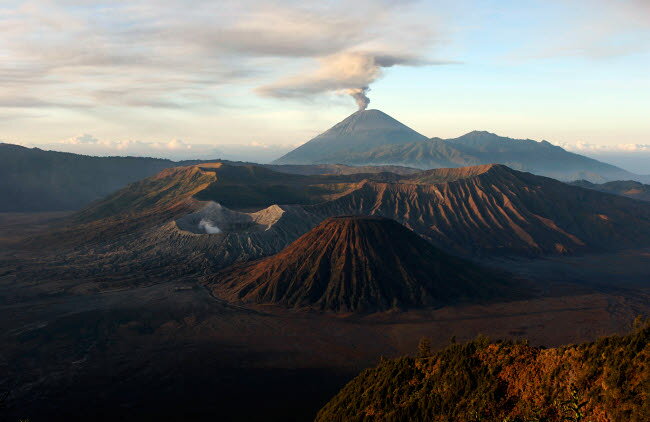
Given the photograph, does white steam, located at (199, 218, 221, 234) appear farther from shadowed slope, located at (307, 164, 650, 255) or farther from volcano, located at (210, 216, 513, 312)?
shadowed slope, located at (307, 164, 650, 255)

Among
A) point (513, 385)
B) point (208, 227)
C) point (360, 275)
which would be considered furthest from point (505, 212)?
point (513, 385)

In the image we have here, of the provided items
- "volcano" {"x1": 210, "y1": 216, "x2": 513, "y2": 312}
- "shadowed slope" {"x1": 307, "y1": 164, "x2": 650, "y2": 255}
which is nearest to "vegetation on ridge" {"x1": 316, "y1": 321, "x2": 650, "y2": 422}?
"volcano" {"x1": 210, "y1": 216, "x2": 513, "y2": 312}

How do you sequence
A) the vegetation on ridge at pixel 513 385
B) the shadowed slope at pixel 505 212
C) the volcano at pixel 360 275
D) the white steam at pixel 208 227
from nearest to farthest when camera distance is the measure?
the vegetation on ridge at pixel 513 385 → the volcano at pixel 360 275 → the white steam at pixel 208 227 → the shadowed slope at pixel 505 212

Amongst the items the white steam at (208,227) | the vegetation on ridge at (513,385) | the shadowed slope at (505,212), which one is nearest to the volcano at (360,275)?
the white steam at (208,227)

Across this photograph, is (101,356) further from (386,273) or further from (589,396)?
(589,396)

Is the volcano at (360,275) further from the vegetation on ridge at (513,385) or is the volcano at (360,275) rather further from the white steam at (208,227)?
the vegetation on ridge at (513,385)

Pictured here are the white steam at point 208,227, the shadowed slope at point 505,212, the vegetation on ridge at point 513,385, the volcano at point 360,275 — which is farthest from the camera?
the shadowed slope at point 505,212
